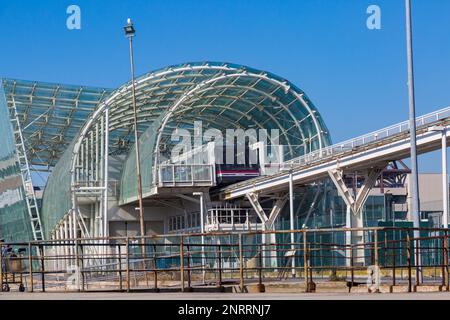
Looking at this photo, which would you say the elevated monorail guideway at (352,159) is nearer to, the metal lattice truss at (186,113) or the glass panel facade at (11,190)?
the metal lattice truss at (186,113)

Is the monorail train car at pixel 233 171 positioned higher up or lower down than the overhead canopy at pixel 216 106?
lower down

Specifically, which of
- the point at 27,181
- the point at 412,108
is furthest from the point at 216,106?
the point at 412,108

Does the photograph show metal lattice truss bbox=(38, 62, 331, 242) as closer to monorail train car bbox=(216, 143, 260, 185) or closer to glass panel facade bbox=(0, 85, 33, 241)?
monorail train car bbox=(216, 143, 260, 185)

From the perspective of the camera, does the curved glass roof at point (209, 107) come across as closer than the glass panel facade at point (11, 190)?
Yes

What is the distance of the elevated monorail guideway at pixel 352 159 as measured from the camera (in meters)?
46.5

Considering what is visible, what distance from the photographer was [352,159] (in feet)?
182

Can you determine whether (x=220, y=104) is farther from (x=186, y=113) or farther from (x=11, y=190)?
(x=11, y=190)

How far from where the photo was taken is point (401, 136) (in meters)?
49.4

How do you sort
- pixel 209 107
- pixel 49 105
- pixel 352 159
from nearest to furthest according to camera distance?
pixel 352 159
pixel 209 107
pixel 49 105

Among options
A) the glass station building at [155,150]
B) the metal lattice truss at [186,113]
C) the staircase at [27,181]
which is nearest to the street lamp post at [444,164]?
the glass station building at [155,150]

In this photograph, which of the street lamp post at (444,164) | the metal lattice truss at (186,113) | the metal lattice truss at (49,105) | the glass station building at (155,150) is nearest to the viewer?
the street lamp post at (444,164)

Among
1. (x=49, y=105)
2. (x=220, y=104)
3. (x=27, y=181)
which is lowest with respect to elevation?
(x=27, y=181)

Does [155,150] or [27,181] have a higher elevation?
[155,150]
